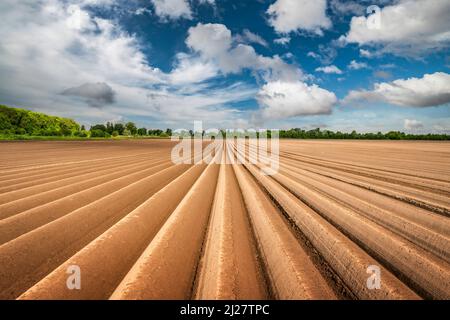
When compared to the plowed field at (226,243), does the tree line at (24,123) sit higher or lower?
higher

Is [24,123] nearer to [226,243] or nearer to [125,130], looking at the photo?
[125,130]

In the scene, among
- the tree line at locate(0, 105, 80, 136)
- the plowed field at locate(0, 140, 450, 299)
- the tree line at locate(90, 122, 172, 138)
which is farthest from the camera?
the tree line at locate(90, 122, 172, 138)

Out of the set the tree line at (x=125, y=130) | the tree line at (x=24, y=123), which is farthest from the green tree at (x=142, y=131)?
the tree line at (x=24, y=123)

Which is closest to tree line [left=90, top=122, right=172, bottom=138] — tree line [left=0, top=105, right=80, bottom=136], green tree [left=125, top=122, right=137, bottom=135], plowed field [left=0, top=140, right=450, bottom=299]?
green tree [left=125, top=122, right=137, bottom=135]

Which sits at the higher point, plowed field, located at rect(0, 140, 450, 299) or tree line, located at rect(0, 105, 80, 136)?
tree line, located at rect(0, 105, 80, 136)

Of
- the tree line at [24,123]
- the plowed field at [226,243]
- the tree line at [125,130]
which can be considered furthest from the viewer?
the tree line at [125,130]

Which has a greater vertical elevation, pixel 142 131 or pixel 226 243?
pixel 142 131

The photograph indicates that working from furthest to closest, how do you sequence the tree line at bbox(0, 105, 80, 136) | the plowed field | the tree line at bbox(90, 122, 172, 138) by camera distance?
the tree line at bbox(90, 122, 172, 138) → the tree line at bbox(0, 105, 80, 136) → the plowed field

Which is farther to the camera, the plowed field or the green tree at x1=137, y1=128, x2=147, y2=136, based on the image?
the green tree at x1=137, y1=128, x2=147, y2=136

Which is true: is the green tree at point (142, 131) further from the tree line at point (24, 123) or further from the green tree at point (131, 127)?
the tree line at point (24, 123)

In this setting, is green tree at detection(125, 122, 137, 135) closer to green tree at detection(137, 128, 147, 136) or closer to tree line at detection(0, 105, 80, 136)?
green tree at detection(137, 128, 147, 136)

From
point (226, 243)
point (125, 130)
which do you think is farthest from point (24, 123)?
point (226, 243)

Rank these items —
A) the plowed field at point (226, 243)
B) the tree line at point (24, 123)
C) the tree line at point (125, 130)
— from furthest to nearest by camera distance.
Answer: the tree line at point (125, 130) < the tree line at point (24, 123) < the plowed field at point (226, 243)
